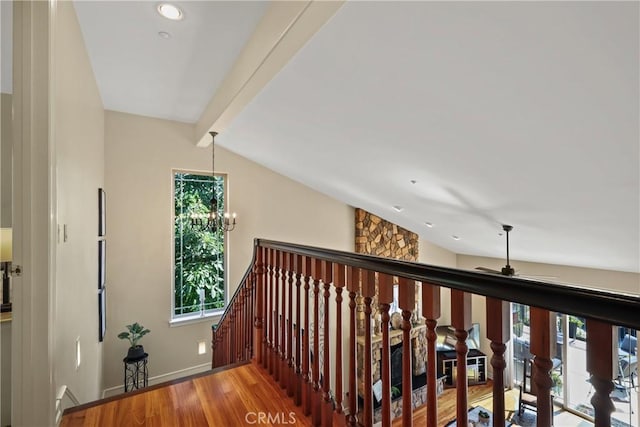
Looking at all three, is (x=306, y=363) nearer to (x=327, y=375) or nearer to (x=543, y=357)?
(x=327, y=375)

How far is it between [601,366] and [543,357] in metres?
0.10

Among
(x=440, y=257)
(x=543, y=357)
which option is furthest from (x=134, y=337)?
(x=440, y=257)

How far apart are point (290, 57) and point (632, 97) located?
1.84 meters

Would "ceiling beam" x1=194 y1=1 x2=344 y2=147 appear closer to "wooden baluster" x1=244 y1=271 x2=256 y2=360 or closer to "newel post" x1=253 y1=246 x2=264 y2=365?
"newel post" x1=253 y1=246 x2=264 y2=365

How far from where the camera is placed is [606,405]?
569 millimetres

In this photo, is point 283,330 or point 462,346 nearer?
point 462,346

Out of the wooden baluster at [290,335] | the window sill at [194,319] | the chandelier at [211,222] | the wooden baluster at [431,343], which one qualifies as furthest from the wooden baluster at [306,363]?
the window sill at [194,319]

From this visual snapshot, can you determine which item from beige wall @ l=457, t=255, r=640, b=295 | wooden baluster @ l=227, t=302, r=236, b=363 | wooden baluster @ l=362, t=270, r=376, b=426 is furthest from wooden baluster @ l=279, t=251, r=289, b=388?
beige wall @ l=457, t=255, r=640, b=295

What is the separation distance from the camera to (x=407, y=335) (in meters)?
1.02

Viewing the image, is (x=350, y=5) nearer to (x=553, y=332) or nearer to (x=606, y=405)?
(x=553, y=332)

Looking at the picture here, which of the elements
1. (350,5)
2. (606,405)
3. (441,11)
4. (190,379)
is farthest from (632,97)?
(190,379)

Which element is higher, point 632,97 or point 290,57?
point 290,57

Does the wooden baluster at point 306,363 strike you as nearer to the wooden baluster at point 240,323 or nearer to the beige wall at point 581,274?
the wooden baluster at point 240,323

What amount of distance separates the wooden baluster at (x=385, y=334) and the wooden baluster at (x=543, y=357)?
0.48 metres
